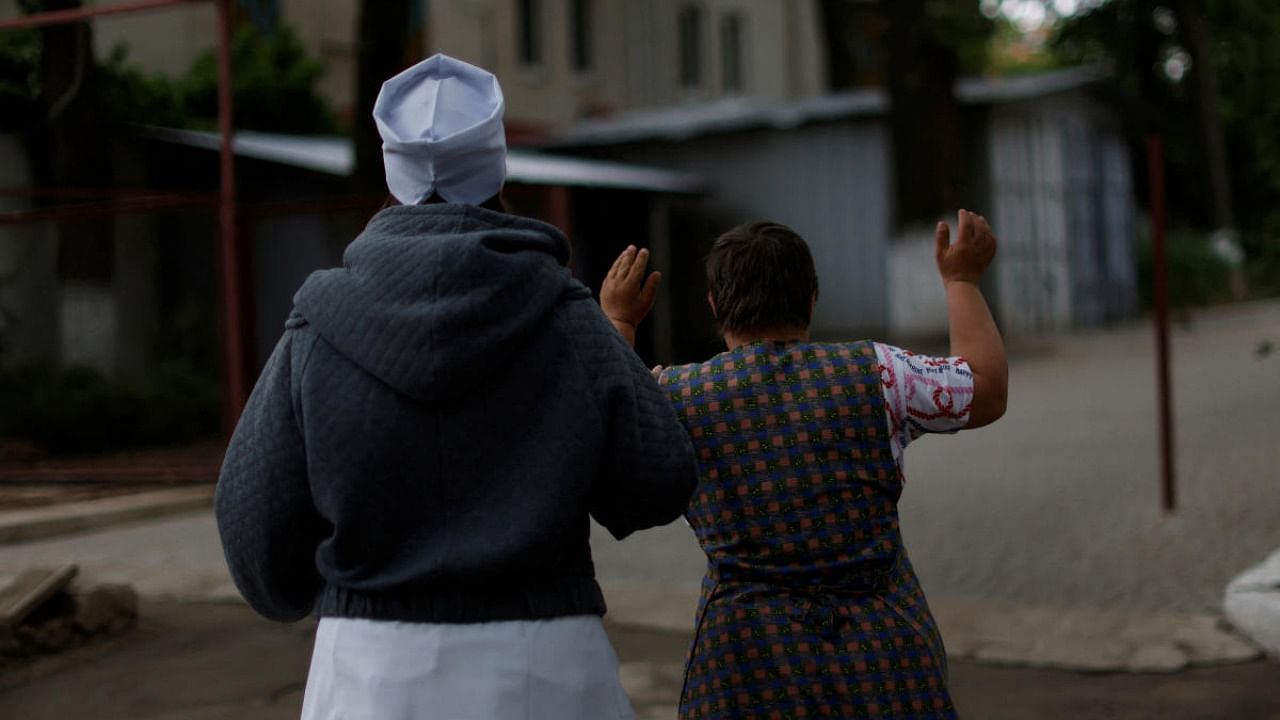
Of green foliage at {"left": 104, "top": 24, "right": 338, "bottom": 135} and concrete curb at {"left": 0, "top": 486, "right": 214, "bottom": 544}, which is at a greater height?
green foliage at {"left": 104, "top": 24, "right": 338, "bottom": 135}

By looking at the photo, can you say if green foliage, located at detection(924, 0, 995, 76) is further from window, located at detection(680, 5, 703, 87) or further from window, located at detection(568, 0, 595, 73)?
window, located at detection(680, 5, 703, 87)

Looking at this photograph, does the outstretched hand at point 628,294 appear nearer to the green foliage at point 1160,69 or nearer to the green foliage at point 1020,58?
the green foliage at point 1160,69

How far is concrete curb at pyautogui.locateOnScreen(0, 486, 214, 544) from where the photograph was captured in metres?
7.93

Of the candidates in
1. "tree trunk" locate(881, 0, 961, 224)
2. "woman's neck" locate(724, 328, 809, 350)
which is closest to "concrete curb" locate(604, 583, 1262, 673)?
"woman's neck" locate(724, 328, 809, 350)

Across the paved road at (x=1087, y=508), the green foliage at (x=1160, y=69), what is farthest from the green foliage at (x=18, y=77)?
the green foliage at (x=1160, y=69)

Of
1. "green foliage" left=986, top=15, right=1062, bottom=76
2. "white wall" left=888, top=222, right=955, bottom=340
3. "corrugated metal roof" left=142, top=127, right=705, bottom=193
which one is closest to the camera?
"corrugated metal roof" left=142, top=127, right=705, bottom=193

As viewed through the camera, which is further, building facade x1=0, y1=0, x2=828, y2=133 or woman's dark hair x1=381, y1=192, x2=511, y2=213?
building facade x1=0, y1=0, x2=828, y2=133

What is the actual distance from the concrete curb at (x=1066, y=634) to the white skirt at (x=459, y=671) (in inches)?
134

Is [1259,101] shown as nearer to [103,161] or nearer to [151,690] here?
[151,690]

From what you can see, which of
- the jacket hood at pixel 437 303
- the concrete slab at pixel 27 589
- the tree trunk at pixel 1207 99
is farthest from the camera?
the tree trunk at pixel 1207 99

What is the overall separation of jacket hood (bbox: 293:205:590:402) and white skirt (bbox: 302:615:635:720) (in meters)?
0.30

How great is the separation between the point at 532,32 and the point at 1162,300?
19.5 meters

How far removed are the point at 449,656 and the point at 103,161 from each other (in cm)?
961

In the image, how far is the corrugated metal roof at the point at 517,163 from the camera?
14359 mm
